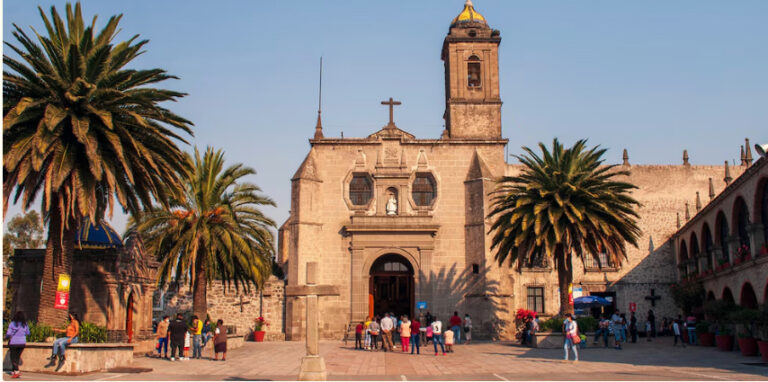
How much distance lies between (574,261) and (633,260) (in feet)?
11.7

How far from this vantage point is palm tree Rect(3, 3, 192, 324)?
55.7 feet

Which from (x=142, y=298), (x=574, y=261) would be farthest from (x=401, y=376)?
(x=574, y=261)

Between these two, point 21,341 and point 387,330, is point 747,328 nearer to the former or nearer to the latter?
point 387,330

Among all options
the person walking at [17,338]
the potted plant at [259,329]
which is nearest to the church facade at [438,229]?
the potted plant at [259,329]

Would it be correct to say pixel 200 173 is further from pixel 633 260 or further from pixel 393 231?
pixel 633 260

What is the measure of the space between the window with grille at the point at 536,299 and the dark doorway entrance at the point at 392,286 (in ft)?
23.9

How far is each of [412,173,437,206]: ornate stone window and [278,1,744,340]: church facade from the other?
0.25ft

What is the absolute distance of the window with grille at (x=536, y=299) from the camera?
3791cm

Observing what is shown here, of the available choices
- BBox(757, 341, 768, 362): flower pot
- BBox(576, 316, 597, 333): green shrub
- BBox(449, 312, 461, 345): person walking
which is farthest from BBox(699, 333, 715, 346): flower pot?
BBox(449, 312, 461, 345): person walking

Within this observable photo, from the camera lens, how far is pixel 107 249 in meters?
22.3

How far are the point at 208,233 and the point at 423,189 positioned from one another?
1360 cm

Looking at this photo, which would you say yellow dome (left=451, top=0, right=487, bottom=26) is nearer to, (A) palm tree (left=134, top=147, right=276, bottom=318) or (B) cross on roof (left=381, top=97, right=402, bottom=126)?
(B) cross on roof (left=381, top=97, right=402, bottom=126)

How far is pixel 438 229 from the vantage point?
1385 inches

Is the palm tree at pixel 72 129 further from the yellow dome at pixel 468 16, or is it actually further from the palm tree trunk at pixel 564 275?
the yellow dome at pixel 468 16
